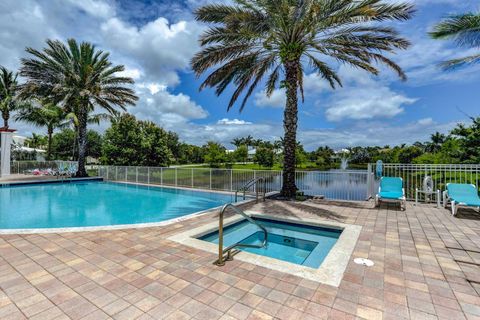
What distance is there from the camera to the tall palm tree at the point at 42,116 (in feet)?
71.8

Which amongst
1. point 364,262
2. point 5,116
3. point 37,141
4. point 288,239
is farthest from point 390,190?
point 37,141

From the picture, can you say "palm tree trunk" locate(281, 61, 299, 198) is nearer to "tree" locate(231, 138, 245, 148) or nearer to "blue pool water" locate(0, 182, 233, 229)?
"blue pool water" locate(0, 182, 233, 229)

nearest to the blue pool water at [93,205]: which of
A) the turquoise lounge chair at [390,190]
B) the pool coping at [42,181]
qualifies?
the pool coping at [42,181]

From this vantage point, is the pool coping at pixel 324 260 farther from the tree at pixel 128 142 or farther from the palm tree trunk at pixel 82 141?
the tree at pixel 128 142

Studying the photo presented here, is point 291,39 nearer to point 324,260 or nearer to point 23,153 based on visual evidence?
point 324,260

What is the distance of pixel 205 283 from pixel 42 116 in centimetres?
2802

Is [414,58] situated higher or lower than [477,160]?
higher

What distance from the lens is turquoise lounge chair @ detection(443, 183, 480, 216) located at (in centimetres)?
643

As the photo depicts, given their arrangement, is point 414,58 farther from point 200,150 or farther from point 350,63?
point 200,150

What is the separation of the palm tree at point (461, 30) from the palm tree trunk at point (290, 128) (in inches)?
206

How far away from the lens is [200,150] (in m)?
60.4

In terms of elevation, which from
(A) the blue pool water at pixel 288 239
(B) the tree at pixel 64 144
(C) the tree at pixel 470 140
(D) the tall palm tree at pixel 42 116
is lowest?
(A) the blue pool water at pixel 288 239

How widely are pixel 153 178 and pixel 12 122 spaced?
16.0 meters

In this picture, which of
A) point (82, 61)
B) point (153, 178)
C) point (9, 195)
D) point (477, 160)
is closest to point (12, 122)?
point (82, 61)
